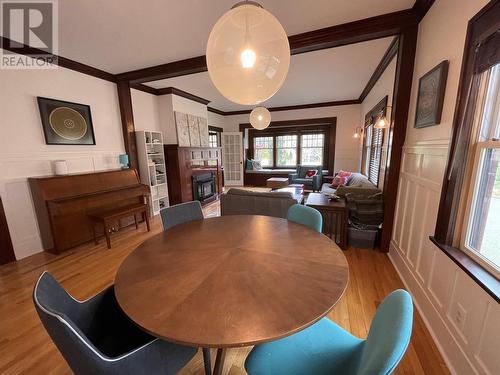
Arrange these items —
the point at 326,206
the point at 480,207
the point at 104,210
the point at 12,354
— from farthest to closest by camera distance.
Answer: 1. the point at 104,210
2. the point at 326,206
3. the point at 12,354
4. the point at 480,207

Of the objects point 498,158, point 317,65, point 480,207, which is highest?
point 317,65

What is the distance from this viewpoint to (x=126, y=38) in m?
2.36

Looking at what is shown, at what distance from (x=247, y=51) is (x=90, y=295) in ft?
8.03

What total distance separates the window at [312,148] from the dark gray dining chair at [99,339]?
666 centimetres

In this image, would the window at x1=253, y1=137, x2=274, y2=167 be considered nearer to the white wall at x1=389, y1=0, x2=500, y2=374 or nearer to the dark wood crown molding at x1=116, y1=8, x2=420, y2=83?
the dark wood crown molding at x1=116, y1=8, x2=420, y2=83

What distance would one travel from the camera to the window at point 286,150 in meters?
7.15

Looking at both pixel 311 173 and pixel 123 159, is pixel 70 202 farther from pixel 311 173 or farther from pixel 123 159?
pixel 311 173

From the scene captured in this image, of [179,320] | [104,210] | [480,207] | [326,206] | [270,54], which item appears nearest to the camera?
[179,320]

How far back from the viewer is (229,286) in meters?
0.90

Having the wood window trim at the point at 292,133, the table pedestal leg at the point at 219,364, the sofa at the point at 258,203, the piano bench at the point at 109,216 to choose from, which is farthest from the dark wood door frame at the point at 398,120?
the wood window trim at the point at 292,133

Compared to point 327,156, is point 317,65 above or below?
above

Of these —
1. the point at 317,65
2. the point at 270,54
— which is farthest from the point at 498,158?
the point at 317,65

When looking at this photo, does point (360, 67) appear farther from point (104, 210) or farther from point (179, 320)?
point (104, 210)

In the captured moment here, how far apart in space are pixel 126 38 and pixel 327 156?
5.84 metres
